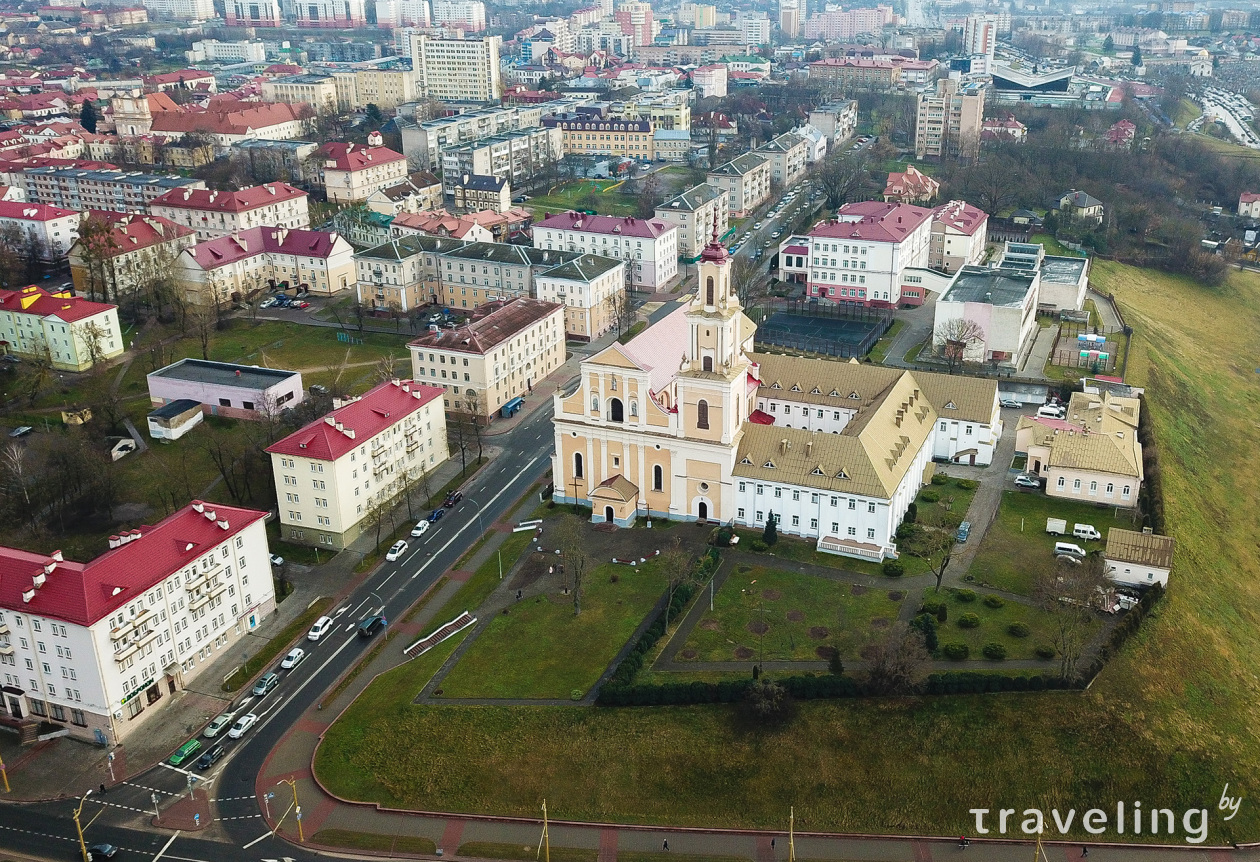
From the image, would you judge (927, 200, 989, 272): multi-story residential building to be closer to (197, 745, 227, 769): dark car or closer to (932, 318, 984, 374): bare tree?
(932, 318, 984, 374): bare tree

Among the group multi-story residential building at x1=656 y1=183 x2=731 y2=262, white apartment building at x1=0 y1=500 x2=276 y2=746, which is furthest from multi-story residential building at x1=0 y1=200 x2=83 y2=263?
white apartment building at x1=0 y1=500 x2=276 y2=746

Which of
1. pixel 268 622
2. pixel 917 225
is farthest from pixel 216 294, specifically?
pixel 917 225

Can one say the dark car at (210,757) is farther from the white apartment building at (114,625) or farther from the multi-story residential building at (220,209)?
the multi-story residential building at (220,209)

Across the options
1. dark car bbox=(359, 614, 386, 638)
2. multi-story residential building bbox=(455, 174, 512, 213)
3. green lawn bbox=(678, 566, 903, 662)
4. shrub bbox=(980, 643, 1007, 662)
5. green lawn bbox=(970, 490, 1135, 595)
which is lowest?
dark car bbox=(359, 614, 386, 638)

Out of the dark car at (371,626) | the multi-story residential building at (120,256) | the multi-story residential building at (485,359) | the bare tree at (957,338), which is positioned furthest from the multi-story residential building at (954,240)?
the dark car at (371,626)

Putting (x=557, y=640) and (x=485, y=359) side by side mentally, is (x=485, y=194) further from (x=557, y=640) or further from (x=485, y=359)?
(x=557, y=640)

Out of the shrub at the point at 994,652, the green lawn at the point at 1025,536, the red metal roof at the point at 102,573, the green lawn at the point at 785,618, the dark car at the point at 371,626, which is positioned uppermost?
the red metal roof at the point at 102,573
